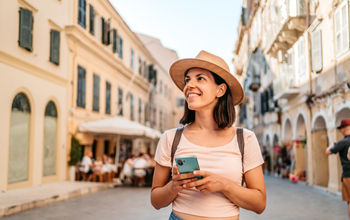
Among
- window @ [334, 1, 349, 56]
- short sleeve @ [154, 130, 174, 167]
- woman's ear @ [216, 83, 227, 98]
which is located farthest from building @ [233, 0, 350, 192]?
short sleeve @ [154, 130, 174, 167]

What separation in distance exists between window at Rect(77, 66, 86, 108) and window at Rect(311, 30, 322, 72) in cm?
913

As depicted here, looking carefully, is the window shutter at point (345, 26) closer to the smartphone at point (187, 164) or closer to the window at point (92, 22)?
the window at point (92, 22)

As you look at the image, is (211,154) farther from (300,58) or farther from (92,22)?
(92,22)

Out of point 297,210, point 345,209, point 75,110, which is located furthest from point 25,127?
point 345,209

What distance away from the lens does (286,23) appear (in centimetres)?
1680

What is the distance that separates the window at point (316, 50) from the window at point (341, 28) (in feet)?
5.32

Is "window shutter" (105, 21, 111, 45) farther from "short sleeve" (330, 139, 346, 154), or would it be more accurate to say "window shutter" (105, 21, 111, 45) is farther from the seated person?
"short sleeve" (330, 139, 346, 154)

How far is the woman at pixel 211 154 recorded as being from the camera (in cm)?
216

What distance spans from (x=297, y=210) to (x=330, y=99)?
5289 mm

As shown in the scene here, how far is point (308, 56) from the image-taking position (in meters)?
16.1

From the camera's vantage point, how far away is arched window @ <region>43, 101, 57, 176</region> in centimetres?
1429

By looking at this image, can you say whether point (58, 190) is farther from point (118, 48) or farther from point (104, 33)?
point (118, 48)

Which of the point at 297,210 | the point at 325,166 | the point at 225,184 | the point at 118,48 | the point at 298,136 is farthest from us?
the point at 118,48

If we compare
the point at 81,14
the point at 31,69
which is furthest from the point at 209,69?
the point at 81,14
